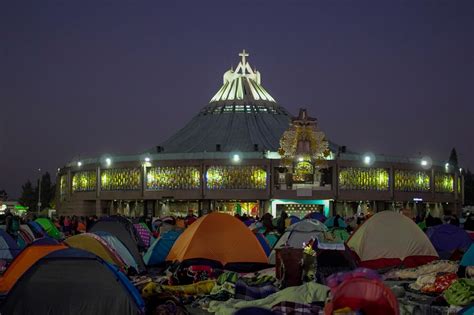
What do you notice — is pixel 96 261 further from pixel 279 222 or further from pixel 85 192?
pixel 85 192

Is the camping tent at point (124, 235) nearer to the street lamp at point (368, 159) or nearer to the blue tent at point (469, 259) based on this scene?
Result: the blue tent at point (469, 259)

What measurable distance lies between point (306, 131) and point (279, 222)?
26714 mm

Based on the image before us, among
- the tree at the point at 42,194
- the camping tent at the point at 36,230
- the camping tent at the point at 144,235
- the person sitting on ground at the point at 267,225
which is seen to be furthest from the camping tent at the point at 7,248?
the tree at the point at 42,194

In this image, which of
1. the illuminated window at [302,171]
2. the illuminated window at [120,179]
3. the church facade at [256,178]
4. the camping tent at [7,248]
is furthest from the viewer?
the illuminated window at [120,179]

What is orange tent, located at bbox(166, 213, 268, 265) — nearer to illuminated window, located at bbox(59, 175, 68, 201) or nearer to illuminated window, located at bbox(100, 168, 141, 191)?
illuminated window, located at bbox(100, 168, 141, 191)

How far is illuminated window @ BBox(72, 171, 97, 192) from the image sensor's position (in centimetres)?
5988

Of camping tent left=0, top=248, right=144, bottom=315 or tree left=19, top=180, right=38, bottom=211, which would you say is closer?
camping tent left=0, top=248, right=144, bottom=315

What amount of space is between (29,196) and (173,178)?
6796cm

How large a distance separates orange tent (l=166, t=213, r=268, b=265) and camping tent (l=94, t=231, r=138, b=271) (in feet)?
3.23

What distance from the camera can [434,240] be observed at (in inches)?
838

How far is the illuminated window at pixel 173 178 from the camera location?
54438 millimetres

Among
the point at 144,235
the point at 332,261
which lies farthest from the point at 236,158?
the point at 332,261

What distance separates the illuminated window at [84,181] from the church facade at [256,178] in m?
0.08

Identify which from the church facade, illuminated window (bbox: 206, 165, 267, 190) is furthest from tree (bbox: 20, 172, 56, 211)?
illuminated window (bbox: 206, 165, 267, 190)
